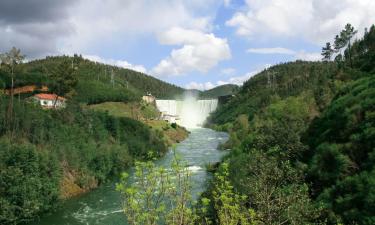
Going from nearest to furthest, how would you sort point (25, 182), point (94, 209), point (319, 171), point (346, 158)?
point (346, 158) < point (319, 171) < point (25, 182) < point (94, 209)

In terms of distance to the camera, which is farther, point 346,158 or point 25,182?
point 25,182

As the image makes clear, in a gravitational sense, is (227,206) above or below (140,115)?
below

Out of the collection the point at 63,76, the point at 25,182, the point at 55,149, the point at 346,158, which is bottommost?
the point at 25,182

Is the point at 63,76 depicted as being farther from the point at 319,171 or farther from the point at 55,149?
the point at 319,171

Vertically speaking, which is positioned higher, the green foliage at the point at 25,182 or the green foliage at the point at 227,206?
the green foliage at the point at 227,206

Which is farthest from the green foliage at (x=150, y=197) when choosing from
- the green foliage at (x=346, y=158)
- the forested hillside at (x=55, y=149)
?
the green foliage at (x=346, y=158)

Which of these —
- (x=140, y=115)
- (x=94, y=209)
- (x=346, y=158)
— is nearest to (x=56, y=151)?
(x=94, y=209)

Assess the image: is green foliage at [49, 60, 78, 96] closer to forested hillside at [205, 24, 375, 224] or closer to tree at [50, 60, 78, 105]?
tree at [50, 60, 78, 105]

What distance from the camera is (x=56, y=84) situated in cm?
9244

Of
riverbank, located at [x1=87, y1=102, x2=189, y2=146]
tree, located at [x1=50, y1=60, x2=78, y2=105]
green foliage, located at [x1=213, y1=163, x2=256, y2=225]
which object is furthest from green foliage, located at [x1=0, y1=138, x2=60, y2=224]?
riverbank, located at [x1=87, y1=102, x2=189, y2=146]

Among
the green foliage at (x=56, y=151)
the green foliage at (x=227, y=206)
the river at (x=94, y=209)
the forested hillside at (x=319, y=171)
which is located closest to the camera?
the green foliage at (x=227, y=206)

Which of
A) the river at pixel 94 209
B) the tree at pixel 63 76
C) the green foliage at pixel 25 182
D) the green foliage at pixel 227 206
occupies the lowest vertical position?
the river at pixel 94 209

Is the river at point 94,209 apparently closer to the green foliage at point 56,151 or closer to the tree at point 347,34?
the green foliage at point 56,151

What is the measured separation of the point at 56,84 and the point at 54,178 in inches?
1985
